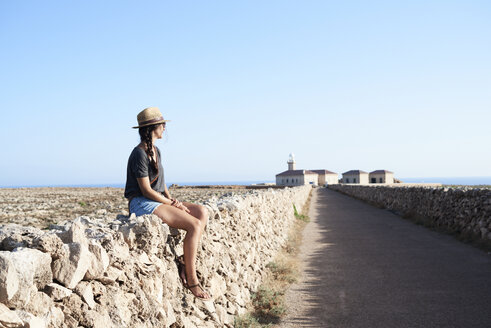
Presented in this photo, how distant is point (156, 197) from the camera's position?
14.0 feet

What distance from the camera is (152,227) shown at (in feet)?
12.1

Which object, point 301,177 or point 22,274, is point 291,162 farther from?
point 22,274

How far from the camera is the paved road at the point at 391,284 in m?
5.60

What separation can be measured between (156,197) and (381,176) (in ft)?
284

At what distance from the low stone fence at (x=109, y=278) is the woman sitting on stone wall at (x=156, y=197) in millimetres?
167

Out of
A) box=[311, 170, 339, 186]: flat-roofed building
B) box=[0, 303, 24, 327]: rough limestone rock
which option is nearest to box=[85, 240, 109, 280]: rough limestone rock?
box=[0, 303, 24, 327]: rough limestone rock

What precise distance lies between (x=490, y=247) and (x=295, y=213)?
942cm

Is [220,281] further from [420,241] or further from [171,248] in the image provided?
[420,241]

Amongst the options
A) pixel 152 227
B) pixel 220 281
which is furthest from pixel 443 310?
pixel 152 227

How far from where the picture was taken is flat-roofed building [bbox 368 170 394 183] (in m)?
84.1

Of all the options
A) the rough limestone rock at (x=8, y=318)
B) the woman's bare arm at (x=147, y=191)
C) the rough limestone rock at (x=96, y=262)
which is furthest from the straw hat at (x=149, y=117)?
the rough limestone rock at (x=8, y=318)

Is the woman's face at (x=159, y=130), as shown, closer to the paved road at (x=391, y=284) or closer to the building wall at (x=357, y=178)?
the paved road at (x=391, y=284)

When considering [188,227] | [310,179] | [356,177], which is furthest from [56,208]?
[356,177]

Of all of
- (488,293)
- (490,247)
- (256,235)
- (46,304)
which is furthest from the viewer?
(490,247)
